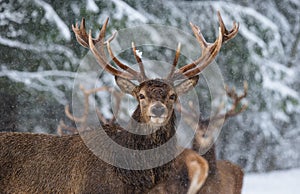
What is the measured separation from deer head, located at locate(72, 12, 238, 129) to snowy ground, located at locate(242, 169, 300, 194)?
7.29 meters

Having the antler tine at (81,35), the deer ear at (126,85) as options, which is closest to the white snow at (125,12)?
the antler tine at (81,35)

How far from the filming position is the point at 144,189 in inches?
193

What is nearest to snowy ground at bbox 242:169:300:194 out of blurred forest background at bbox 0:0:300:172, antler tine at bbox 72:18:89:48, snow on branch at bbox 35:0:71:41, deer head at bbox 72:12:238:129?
blurred forest background at bbox 0:0:300:172

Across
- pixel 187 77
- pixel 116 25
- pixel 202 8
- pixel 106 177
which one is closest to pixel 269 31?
pixel 202 8

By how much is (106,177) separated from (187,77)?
1361mm

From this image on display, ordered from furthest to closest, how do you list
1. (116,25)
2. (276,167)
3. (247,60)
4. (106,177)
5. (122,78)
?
(276,167) → (247,60) → (116,25) → (122,78) → (106,177)

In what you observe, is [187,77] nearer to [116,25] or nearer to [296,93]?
[116,25]

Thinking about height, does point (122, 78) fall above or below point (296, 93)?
above

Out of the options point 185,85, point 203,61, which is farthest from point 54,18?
point 185,85

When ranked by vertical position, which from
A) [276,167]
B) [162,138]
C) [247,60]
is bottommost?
[276,167]

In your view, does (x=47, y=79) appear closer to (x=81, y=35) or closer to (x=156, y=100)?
(x=81, y=35)

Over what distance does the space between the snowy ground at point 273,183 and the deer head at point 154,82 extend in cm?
729

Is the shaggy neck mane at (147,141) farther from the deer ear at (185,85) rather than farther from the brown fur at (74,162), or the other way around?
the deer ear at (185,85)

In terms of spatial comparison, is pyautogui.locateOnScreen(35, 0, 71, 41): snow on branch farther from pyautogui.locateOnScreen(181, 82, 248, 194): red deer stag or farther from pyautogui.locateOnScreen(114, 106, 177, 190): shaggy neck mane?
pyautogui.locateOnScreen(114, 106, 177, 190): shaggy neck mane
